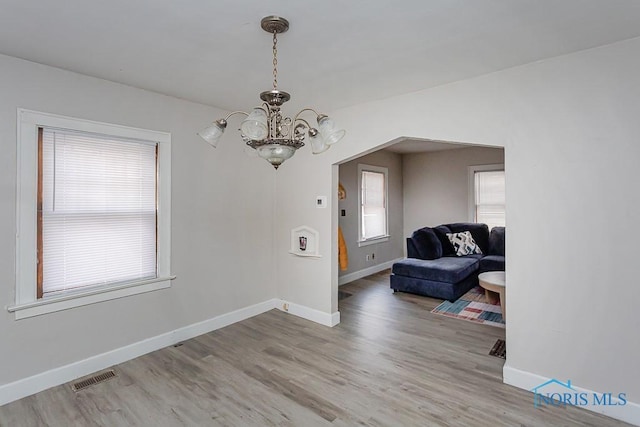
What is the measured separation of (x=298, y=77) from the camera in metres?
2.85

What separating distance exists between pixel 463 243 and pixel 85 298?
5597 millimetres

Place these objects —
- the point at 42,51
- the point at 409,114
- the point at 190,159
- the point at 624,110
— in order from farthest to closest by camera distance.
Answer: the point at 190,159
the point at 409,114
the point at 42,51
the point at 624,110

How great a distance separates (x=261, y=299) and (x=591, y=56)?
406cm

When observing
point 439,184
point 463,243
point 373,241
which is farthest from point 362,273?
point 439,184

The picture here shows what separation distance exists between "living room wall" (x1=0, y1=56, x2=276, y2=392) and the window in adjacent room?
437 cm

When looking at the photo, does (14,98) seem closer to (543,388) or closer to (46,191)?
(46,191)

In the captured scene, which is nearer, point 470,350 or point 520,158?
point 520,158

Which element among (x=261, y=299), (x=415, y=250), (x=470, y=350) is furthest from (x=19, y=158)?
(x=415, y=250)

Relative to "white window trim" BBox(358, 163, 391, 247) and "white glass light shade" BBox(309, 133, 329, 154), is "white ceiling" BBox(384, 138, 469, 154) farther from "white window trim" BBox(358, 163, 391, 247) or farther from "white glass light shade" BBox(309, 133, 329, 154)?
"white glass light shade" BBox(309, 133, 329, 154)

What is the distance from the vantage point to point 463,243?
596 cm

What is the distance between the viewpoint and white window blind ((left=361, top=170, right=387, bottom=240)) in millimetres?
6398

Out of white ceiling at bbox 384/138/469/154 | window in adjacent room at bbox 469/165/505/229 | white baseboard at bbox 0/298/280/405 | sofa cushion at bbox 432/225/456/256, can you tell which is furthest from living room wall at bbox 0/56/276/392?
window in adjacent room at bbox 469/165/505/229

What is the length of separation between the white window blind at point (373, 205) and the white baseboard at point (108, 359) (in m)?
3.09

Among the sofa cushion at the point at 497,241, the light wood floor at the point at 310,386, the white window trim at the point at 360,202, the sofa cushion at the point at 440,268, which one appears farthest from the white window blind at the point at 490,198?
the light wood floor at the point at 310,386
